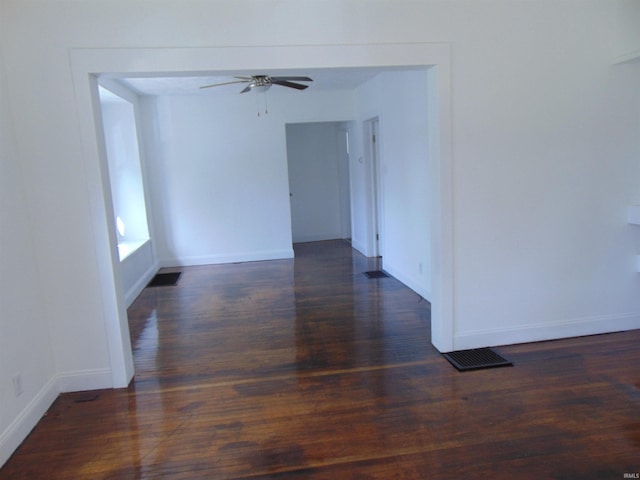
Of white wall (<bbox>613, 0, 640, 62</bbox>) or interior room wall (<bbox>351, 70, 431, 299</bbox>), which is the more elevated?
white wall (<bbox>613, 0, 640, 62</bbox>)

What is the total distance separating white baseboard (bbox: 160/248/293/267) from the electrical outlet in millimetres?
4312

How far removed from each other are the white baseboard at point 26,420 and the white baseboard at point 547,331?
2859 millimetres

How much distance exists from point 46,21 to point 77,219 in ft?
3.97

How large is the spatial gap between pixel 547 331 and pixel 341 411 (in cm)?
193

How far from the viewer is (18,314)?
2.61 m

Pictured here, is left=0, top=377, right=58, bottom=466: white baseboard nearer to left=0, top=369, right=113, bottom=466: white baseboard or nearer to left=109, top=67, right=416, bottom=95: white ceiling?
left=0, top=369, right=113, bottom=466: white baseboard

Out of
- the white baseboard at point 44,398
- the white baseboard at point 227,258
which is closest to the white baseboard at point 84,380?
the white baseboard at point 44,398

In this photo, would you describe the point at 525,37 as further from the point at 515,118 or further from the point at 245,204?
the point at 245,204

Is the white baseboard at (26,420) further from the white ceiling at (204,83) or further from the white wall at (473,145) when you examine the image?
the white ceiling at (204,83)

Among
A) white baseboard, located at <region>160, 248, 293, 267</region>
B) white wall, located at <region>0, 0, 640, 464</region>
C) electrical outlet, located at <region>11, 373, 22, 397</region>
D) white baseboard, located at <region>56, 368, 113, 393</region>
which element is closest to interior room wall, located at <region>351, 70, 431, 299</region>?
white wall, located at <region>0, 0, 640, 464</region>

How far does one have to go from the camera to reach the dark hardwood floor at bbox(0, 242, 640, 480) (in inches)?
87.7

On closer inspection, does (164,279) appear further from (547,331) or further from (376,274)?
(547,331)

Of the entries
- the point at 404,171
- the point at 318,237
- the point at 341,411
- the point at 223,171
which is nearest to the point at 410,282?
the point at 404,171

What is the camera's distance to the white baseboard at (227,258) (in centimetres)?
686
